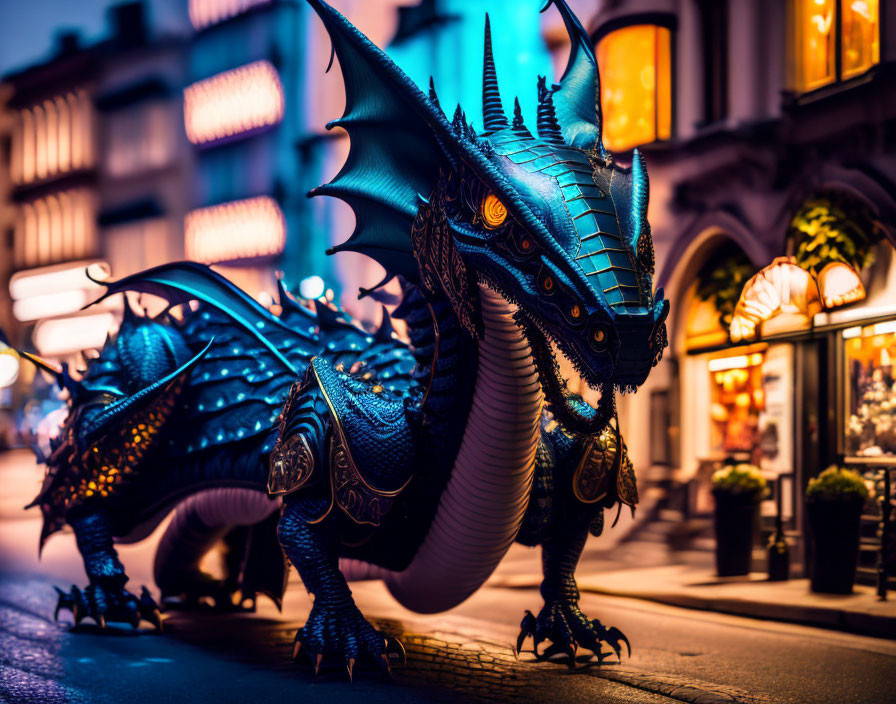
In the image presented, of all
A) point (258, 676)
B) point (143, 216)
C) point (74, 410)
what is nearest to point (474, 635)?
point (258, 676)

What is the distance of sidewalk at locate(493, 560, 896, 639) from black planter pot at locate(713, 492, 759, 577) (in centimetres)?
15

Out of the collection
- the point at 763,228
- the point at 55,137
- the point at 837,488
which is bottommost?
the point at 837,488

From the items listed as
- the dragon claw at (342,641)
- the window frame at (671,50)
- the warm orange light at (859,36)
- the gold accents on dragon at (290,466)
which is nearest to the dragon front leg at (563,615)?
the dragon claw at (342,641)

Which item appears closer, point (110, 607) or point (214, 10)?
point (110, 607)

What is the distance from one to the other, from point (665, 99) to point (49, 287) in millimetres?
32383

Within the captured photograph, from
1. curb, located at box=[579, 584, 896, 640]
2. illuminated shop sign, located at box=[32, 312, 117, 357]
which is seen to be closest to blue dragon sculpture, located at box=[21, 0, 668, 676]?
curb, located at box=[579, 584, 896, 640]

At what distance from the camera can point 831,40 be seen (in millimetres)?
10695

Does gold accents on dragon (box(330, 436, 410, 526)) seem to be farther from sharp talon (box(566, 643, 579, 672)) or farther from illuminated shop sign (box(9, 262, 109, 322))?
illuminated shop sign (box(9, 262, 109, 322))

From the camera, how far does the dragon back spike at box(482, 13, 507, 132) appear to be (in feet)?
12.7

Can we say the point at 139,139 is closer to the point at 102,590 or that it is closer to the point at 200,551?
the point at 200,551

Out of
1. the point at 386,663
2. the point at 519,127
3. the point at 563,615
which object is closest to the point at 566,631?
the point at 563,615

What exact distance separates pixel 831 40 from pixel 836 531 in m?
5.02

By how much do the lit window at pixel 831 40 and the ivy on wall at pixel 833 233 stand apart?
1224 mm

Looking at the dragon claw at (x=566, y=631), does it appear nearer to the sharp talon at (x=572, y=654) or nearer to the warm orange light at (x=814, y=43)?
the sharp talon at (x=572, y=654)
